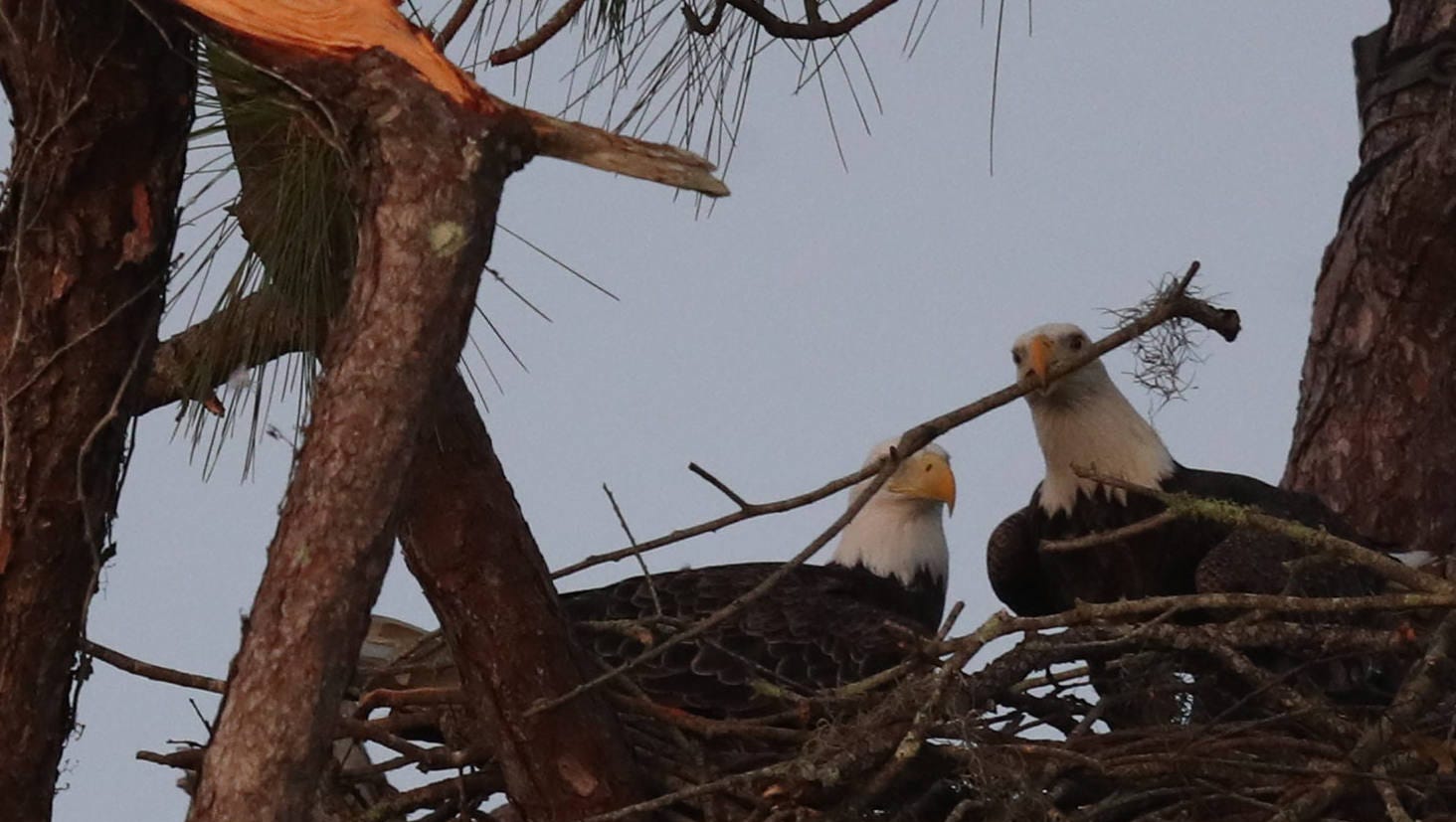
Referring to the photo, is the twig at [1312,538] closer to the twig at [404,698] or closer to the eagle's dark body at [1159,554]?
the eagle's dark body at [1159,554]

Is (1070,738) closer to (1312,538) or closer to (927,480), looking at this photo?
(1312,538)

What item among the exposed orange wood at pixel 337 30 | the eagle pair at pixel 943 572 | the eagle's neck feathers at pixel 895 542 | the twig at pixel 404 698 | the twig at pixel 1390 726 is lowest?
the twig at pixel 1390 726

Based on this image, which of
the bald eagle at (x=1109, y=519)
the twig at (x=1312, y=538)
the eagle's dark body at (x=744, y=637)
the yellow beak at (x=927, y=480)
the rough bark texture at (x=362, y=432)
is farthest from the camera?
the yellow beak at (x=927, y=480)

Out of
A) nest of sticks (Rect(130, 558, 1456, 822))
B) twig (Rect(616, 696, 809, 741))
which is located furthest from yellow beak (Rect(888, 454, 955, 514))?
twig (Rect(616, 696, 809, 741))

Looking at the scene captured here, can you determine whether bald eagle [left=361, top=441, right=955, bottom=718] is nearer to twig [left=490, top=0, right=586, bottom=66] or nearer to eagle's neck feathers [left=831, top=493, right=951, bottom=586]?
eagle's neck feathers [left=831, top=493, right=951, bottom=586]

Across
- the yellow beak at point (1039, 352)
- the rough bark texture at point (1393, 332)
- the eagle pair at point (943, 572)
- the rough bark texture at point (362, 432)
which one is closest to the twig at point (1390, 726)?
the eagle pair at point (943, 572)

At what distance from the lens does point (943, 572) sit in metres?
5.63

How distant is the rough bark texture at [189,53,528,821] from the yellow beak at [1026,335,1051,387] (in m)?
2.73

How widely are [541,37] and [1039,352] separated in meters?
1.98

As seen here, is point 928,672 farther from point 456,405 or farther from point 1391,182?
point 1391,182

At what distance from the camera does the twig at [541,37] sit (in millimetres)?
3137

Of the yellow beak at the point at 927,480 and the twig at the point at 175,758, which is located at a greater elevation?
the yellow beak at the point at 927,480

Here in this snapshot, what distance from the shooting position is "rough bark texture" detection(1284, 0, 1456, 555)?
5133 mm

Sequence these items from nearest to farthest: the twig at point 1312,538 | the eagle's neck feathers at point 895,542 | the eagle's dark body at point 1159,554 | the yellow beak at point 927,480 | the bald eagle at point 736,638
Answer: the twig at point 1312,538 < the bald eagle at point 736,638 < the eagle's dark body at point 1159,554 < the eagle's neck feathers at point 895,542 < the yellow beak at point 927,480
